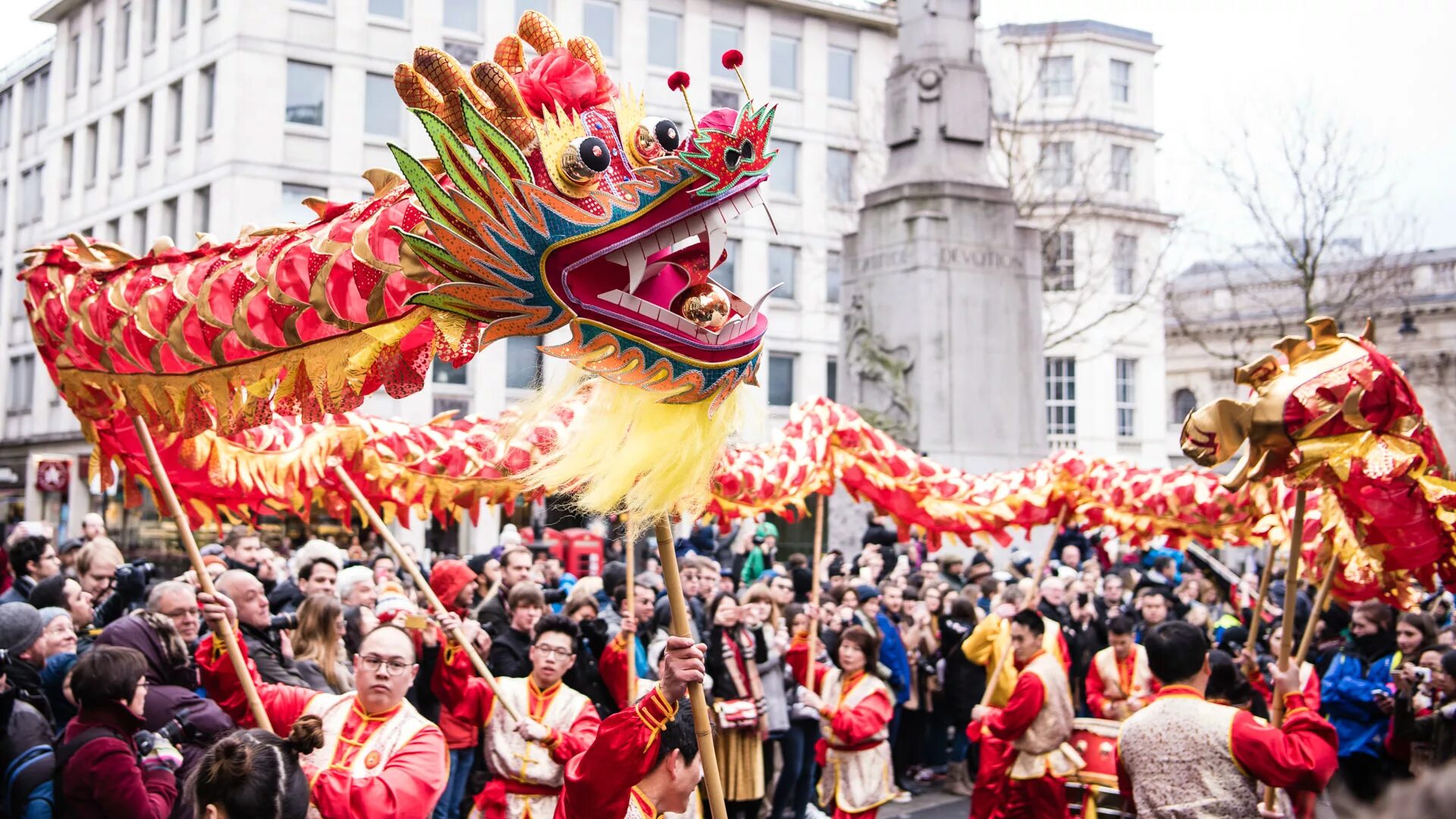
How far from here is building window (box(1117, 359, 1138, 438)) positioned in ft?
127

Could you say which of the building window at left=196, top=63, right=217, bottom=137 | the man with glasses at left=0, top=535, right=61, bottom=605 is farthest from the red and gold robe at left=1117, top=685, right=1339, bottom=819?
the building window at left=196, top=63, right=217, bottom=137

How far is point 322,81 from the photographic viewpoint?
1184 inches

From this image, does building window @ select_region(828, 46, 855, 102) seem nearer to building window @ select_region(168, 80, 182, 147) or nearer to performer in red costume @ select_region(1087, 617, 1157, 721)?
building window @ select_region(168, 80, 182, 147)

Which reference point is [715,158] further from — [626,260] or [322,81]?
[322,81]

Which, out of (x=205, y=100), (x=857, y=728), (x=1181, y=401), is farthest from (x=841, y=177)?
(x=857, y=728)

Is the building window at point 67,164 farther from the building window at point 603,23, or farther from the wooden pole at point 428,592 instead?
the wooden pole at point 428,592

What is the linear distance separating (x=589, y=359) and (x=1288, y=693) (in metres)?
3.57

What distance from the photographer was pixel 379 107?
30.7 meters

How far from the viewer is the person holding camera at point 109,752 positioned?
4418mm

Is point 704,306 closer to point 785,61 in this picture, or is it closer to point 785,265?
point 785,265

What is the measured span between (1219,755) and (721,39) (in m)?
32.3

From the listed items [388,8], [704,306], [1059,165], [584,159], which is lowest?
[704,306]

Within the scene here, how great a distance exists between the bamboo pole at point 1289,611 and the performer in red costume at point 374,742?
341 centimetres

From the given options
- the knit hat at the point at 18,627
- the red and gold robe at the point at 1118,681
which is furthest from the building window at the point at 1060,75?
the knit hat at the point at 18,627
